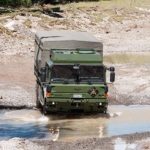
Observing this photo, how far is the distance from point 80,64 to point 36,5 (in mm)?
39555

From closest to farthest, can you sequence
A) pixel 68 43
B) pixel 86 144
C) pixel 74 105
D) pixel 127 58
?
pixel 86 144, pixel 74 105, pixel 68 43, pixel 127 58

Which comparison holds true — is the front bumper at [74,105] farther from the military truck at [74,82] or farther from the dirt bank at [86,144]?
the dirt bank at [86,144]

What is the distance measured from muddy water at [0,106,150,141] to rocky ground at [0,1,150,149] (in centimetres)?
218

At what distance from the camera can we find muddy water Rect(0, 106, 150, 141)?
2450 cm

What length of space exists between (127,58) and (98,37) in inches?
313

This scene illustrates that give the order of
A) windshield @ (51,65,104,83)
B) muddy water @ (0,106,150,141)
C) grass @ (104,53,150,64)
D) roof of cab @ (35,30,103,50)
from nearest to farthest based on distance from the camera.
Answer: muddy water @ (0,106,150,141)
windshield @ (51,65,104,83)
roof of cab @ (35,30,103,50)
grass @ (104,53,150,64)

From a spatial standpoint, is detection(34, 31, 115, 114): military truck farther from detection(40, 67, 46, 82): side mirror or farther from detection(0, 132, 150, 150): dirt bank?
detection(0, 132, 150, 150): dirt bank

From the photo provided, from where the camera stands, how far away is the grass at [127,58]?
46.2 metres

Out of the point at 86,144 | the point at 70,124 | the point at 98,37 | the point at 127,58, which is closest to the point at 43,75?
the point at 70,124

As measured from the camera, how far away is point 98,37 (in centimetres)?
5566

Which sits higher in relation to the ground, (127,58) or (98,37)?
(127,58)

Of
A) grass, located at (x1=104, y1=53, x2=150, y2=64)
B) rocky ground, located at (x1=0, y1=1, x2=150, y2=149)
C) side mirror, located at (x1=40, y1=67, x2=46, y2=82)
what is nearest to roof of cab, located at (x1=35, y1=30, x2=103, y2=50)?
side mirror, located at (x1=40, y1=67, x2=46, y2=82)

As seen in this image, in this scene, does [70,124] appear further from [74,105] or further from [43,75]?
[43,75]

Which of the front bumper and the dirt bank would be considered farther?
the front bumper
